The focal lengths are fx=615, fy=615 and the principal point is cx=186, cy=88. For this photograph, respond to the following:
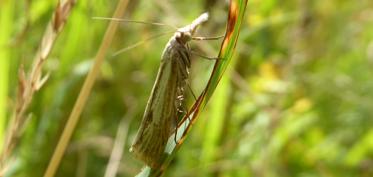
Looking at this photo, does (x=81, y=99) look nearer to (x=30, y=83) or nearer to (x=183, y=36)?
(x=30, y=83)

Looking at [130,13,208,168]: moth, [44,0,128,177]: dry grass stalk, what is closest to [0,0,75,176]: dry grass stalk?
[44,0,128,177]: dry grass stalk

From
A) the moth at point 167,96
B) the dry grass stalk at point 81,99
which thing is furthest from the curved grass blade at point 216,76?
the dry grass stalk at point 81,99

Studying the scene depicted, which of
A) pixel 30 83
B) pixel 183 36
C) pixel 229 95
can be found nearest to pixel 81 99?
pixel 30 83

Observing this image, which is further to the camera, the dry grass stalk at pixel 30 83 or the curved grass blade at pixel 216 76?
the dry grass stalk at pixel 30 83

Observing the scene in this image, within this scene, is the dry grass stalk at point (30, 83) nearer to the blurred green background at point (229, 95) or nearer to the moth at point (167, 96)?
the moth at point (167, 96)

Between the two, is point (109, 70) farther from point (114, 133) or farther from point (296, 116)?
point (296, 116)

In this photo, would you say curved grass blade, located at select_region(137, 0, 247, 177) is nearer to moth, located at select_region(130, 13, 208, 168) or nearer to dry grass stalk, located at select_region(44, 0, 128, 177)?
moth, located at select_region(130, 13, 208, 168)
